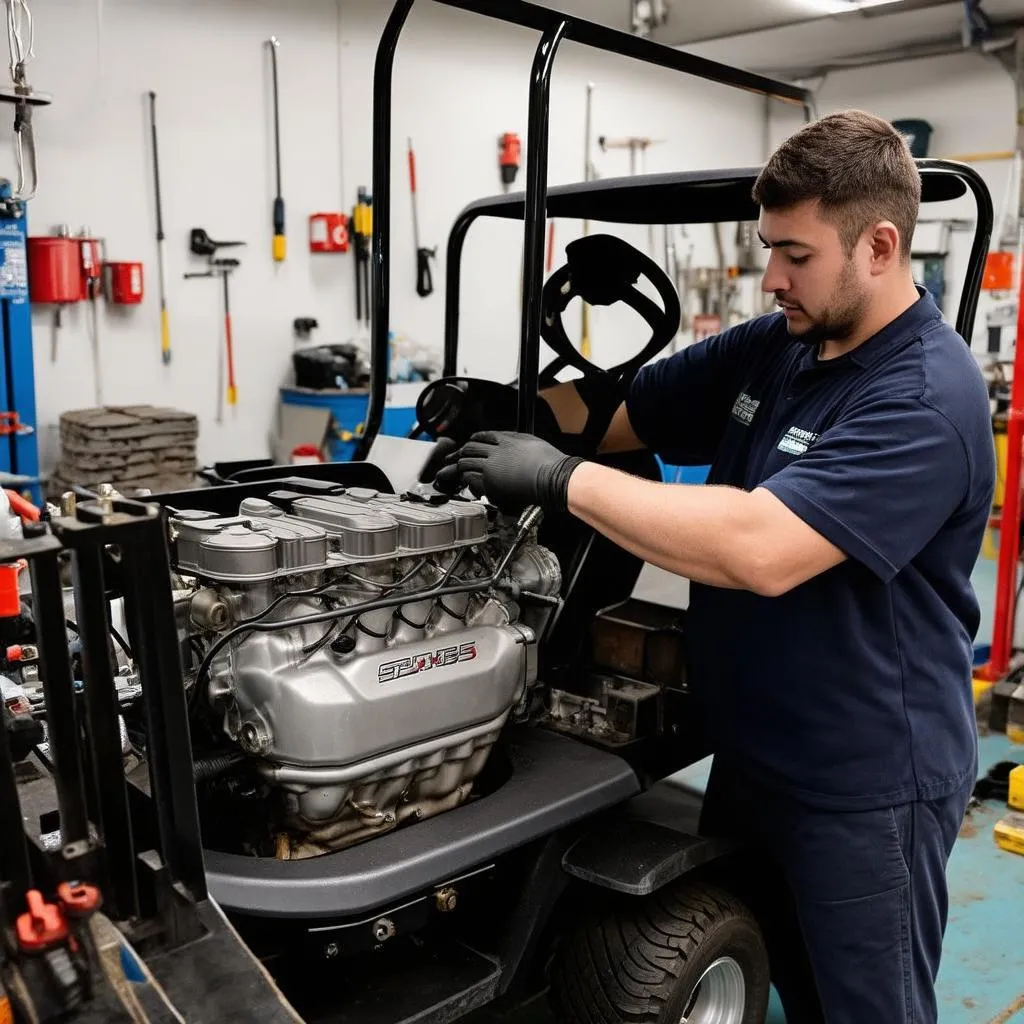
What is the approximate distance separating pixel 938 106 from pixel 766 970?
324 inches

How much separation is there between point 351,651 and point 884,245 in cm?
107

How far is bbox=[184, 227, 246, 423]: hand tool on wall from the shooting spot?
5.96 m

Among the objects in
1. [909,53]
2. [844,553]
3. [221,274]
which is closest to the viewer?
[844,553]

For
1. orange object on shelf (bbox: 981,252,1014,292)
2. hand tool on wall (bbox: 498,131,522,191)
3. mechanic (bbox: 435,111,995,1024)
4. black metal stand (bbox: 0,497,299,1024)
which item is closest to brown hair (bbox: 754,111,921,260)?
mechanic (bbox: 435,111,995,1024)

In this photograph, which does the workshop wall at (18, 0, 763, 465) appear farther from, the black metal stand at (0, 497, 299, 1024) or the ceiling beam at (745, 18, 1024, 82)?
the black metal stand at (0, 497, 299, 1024)

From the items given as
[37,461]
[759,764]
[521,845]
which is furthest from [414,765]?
[37,461]

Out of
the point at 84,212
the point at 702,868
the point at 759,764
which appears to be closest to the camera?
the point at 759,764

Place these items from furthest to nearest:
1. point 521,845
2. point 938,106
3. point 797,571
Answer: point 938,106, point 521,845, point 797,571

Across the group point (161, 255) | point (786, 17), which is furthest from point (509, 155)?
point (161, 255)

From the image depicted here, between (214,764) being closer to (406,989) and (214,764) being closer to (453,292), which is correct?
(406,989)

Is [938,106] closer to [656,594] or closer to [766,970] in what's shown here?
[656,594]

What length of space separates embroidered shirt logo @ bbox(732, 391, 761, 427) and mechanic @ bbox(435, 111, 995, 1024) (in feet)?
0.06

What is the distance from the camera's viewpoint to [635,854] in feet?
6.12

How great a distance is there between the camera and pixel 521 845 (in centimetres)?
174
